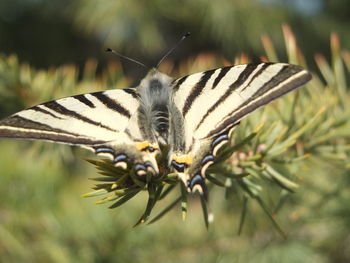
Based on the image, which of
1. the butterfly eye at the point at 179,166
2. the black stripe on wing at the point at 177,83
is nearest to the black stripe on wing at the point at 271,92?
the butterfly eye at the point at 179,166

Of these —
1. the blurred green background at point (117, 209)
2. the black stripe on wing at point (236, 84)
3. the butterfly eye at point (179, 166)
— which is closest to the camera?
the butterfly eye at point (179, 166)

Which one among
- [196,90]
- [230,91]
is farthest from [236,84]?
[196,90]

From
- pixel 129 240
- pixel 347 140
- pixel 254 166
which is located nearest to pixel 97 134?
pixel 254 166

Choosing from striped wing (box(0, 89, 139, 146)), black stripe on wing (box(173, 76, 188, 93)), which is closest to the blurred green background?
black stripe on wing (box(173, 76, 188, 93))

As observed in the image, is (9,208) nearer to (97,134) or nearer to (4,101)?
(4,101)

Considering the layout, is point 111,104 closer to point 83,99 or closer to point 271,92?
point 83,99

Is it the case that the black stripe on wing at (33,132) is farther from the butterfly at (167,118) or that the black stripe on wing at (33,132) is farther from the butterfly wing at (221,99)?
the butterfly wing at (221,99)

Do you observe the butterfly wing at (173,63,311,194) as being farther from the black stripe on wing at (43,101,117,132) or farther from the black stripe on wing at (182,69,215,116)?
the black stripe on wing at (43,101,117,132)
